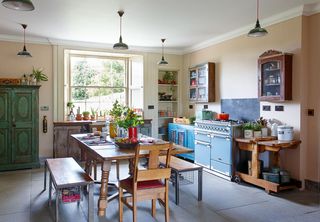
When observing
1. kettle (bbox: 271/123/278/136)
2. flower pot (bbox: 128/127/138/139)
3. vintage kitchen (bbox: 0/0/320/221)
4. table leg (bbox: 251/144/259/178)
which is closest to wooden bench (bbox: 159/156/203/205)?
vintage kitchen (bbox: 0/0/320/221)

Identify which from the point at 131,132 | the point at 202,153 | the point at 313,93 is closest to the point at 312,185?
the point at 313,93

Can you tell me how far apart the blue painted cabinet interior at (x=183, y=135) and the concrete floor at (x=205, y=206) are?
1818 mm

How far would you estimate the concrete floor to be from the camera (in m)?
3.35

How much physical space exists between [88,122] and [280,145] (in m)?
4.10

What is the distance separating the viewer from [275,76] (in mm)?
4633

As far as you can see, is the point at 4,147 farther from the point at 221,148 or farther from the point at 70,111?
the point at 221,148

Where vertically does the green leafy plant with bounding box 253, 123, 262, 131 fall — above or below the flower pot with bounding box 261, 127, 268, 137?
above

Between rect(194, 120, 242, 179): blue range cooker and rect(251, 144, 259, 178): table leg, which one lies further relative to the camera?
rect(194, 120, 242, 179): blue range cooker

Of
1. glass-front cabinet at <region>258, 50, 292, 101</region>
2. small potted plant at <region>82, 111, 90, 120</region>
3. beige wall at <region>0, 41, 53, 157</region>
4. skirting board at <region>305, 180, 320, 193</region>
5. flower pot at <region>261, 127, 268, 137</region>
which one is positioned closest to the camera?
skirting board at <region>305, 180, 320, 193</region>

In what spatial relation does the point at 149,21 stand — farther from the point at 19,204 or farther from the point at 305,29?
the point at 19,204

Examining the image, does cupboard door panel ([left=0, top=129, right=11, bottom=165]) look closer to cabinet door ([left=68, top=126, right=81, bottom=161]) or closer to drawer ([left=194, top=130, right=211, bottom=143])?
cabinet door ([left=68, top=126, right=81, bottom=161])

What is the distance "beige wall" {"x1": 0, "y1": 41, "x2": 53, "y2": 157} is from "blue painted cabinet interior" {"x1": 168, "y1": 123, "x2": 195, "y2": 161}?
Answer: 114 inches

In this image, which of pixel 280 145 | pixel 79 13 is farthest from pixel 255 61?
pixel 79 13

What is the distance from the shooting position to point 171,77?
7746 mm
